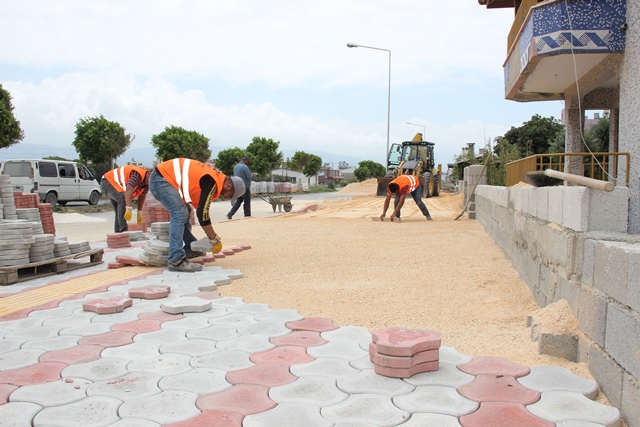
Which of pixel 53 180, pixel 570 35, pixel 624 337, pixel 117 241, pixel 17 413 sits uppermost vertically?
pixel 570 35

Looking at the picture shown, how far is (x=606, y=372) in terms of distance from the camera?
2.53 m

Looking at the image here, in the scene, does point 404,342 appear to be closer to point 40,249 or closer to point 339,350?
point 339,350

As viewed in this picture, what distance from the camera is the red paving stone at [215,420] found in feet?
7.34

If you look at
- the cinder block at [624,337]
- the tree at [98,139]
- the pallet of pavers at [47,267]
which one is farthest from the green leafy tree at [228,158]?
the cinder block at [624,337]

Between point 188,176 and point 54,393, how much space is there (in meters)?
3.33

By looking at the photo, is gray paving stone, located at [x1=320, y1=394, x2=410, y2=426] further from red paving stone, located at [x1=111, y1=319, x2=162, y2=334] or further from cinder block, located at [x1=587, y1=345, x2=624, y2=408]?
red paving stone, located at [x1=111, y1=319, x2=162, y2=334]

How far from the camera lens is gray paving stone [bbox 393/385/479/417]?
2.37 metres

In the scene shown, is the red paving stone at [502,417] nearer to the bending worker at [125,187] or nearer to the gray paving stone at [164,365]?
the gray paving stone at [164,365]

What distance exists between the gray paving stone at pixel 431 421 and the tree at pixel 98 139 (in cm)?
2978

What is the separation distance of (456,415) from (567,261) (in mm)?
1433

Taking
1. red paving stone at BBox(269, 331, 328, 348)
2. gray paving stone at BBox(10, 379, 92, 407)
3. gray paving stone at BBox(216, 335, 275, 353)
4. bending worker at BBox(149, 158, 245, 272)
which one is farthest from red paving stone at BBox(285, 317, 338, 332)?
bending worker at BBox(149, 158, 245, 272)

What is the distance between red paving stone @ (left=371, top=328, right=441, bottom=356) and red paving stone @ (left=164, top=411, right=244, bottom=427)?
0.84 m

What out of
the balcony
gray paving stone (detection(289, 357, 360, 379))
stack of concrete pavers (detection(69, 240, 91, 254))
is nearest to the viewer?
gray paving stone (detection(289, 357, 360, 379))

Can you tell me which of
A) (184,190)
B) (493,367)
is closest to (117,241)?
(184,190)
